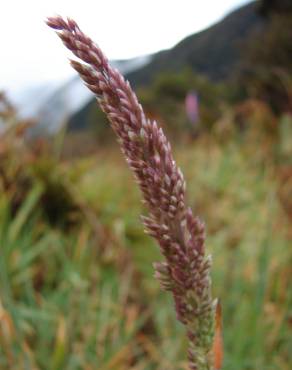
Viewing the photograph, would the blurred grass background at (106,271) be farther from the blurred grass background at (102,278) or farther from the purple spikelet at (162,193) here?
the purple spikelet at (162,193)

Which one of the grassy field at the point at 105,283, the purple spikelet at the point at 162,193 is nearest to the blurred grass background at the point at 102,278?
the grassy field at the point at 105,283

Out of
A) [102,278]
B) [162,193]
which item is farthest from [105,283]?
[162,193]

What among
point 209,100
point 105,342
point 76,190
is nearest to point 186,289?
point 105,342

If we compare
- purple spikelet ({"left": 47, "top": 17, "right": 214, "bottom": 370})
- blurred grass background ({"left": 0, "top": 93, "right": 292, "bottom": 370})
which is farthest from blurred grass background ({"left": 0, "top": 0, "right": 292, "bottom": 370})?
purple spikelet ({"left": 47, "top": 17, "right": 214, "bottom": 370})

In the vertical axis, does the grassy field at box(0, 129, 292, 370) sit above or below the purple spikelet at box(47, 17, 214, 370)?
below

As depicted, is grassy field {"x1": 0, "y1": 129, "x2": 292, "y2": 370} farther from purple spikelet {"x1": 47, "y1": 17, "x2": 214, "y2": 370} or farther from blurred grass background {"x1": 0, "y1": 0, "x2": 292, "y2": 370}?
purple spikelet {"x1": 47, "y1": 17, "x2": 214, "y2": 370}
